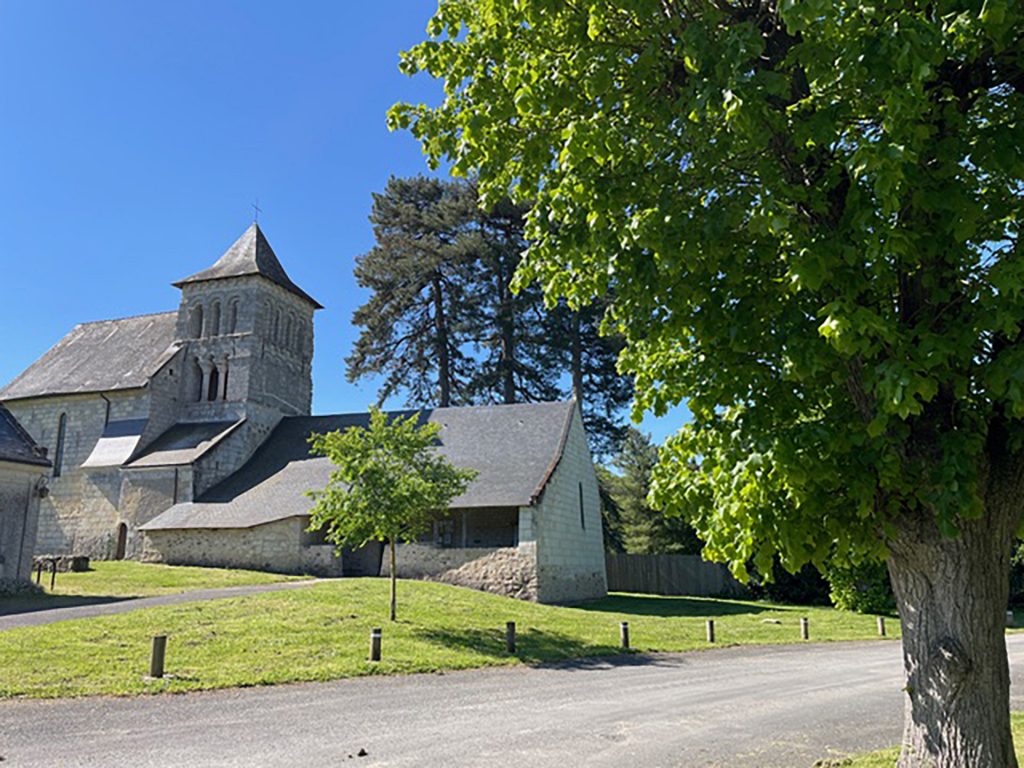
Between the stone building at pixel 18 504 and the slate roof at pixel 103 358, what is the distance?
50.3 feet

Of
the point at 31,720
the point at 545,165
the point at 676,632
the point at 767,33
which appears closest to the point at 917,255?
the point at 767,33

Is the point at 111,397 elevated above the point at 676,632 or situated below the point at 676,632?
above

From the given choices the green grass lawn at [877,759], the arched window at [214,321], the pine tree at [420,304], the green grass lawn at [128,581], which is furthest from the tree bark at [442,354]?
the green grass lawn at [877,759]

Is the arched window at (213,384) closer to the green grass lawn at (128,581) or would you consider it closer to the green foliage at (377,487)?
the green grass lawn at (128,581)

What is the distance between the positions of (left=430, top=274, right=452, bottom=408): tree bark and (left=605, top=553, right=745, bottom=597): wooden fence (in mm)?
12271

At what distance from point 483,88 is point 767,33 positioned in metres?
2.21

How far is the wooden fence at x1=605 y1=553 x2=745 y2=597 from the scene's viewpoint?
1268 inches

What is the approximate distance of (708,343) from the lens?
232 inches

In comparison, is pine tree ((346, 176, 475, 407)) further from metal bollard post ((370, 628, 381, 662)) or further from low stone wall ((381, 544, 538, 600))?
metal bollard post ((370, 628, 381, 662))

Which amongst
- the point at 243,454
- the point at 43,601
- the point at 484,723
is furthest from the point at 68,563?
the point at 484,723

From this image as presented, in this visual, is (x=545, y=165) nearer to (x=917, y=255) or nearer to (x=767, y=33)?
(x=767, y=33)

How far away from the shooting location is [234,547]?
26.9 m

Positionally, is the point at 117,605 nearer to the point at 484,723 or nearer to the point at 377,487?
the point at 377,487

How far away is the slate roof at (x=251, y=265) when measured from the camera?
37.2 m
